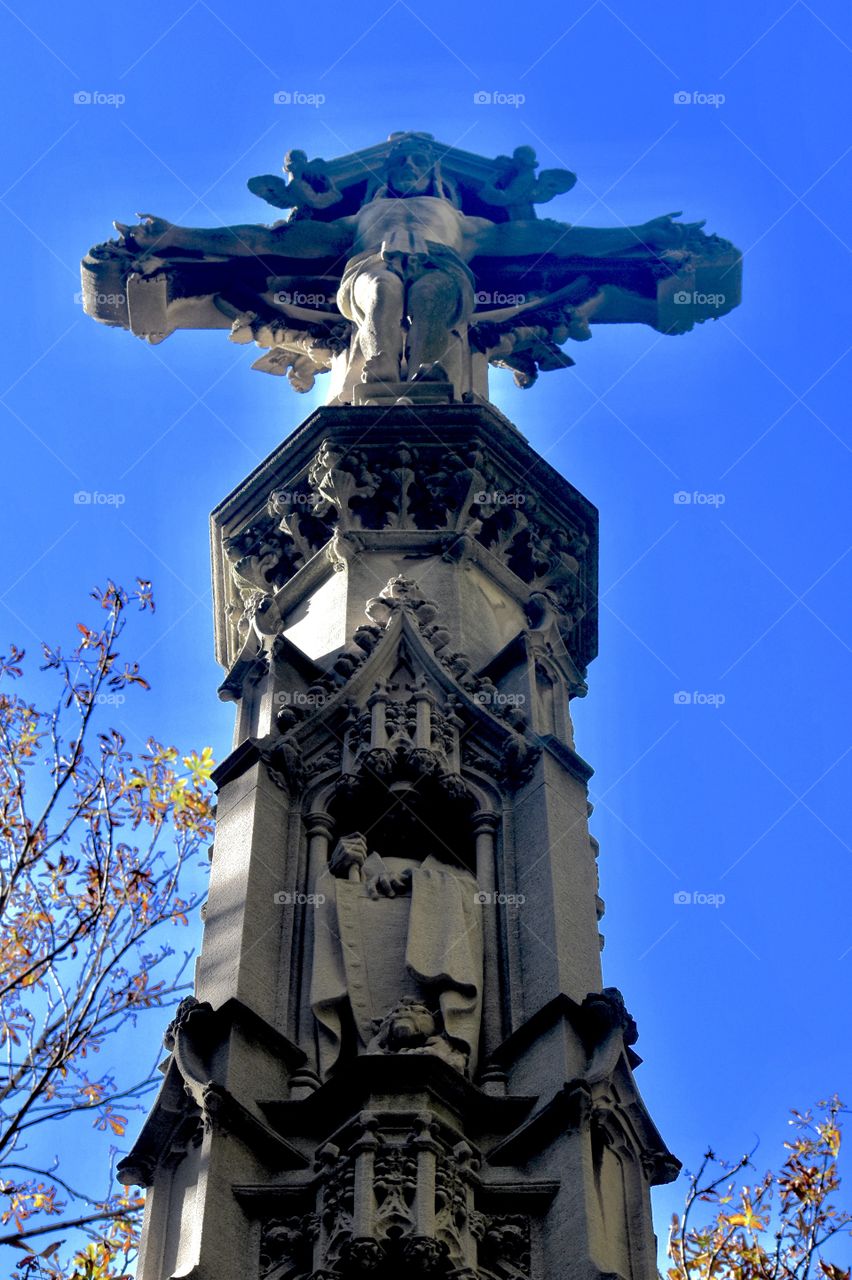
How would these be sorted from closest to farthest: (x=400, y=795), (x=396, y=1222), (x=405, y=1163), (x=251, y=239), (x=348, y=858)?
(x=396, y=1222), (x=405, y=1163), (x=348, y=858), (x=400, y=795), (x=251, y=239)

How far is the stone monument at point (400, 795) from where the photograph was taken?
40.1 ft

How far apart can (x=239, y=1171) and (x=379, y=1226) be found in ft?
3.36

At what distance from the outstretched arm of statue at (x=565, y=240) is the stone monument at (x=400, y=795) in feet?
0.13

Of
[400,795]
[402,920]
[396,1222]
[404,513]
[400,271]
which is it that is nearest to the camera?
[396,1222]

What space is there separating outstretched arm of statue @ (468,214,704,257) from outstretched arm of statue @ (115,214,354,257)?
1.48 m

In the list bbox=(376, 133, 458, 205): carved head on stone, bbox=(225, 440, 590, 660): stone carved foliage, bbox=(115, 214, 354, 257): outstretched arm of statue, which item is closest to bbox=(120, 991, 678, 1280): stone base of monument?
bbox=(225, 440, 590, 660): stone carved foliage

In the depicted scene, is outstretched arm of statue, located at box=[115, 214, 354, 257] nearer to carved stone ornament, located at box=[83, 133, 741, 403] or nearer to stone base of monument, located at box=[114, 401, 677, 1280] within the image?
carved stone ornament, located at box=[83, 133, 741, 403]

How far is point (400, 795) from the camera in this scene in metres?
15.2

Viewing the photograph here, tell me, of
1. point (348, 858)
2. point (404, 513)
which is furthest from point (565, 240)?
point (348, 858)

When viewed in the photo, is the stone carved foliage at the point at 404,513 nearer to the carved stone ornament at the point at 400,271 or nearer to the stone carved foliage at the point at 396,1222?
the carved stone ornament at the point at 400,271

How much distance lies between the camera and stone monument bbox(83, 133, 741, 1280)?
40.1 ft

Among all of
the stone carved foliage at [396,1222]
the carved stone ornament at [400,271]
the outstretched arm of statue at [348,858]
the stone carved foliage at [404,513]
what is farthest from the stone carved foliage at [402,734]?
the carved stone ornament at [400,271]

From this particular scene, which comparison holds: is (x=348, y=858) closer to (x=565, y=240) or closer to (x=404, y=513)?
(x=404, y=513)

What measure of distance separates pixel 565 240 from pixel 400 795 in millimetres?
10524
